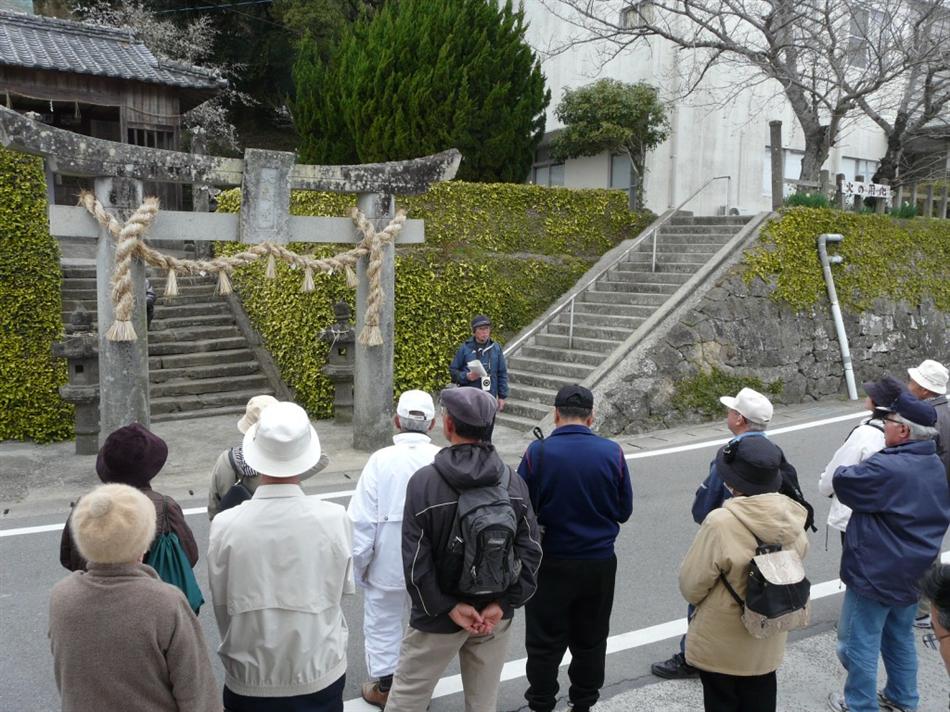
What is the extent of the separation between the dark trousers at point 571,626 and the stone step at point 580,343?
8359mm

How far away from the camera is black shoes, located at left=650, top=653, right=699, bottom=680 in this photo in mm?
4684

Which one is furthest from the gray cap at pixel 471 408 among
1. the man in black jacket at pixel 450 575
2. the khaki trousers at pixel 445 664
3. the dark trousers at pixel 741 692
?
the dark trousers at pixel 741 692

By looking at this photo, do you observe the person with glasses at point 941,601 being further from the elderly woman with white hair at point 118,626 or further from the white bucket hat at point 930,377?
the white bucket hat at point 930,377

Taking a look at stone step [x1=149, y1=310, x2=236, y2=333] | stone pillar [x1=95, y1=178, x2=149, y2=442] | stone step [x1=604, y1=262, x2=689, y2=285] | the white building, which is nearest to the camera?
stone pillar [x1=95, y1=178, x2=149, y2=442]

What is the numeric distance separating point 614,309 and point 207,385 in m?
6.90

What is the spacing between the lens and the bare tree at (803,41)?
14.7 metres

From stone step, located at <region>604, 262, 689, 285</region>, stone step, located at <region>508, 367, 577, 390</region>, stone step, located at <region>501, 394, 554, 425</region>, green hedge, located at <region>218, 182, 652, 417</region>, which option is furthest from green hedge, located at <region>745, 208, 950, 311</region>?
stone step, located at <region>501, 394, 554, 425</region>

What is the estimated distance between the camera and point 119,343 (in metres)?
8.41

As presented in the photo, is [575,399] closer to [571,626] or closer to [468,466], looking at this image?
[468,466]

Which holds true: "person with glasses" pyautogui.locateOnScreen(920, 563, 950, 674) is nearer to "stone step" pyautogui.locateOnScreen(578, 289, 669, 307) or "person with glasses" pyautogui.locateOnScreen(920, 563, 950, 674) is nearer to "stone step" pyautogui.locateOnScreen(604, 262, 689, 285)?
"stone step" pyautogui.locateOnScreen(578, 289, 669, 307)

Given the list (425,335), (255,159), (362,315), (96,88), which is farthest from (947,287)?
(96,88)

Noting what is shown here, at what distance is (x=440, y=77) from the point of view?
1543 cm

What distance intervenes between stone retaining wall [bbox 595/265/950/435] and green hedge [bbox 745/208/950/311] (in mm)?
265

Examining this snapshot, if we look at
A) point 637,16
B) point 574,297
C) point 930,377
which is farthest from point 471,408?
point 637,16
